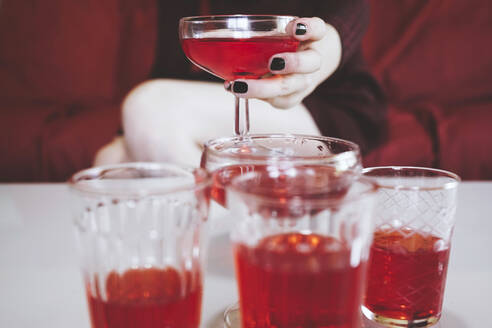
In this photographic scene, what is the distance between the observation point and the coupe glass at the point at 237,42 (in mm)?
714

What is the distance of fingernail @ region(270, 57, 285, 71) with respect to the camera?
779 mm

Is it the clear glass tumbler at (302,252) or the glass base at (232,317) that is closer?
the clear glass tumbler at (302,252)

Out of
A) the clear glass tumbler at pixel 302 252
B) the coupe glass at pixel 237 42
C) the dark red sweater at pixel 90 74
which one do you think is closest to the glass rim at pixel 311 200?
the clear glass tumbler at pixel 302 252

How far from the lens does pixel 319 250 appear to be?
390 mm

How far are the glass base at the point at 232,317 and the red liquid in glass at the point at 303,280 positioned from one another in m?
0.12

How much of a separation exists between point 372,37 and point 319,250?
6.55 ft

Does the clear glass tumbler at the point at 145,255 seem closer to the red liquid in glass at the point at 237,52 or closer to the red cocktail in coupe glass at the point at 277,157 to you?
the red cocktail in coupe glass at the point at 277,157

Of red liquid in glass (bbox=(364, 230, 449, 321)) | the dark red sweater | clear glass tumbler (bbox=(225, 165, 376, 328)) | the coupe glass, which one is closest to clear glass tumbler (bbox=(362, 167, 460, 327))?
red liquid in glass (bbox=(364, 230, 449, 321))

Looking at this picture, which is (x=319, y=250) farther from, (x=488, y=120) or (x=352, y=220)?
(x=488, y=120)

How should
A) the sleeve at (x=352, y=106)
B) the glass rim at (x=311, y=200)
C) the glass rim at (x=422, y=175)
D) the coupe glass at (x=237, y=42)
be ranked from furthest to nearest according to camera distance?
the sleeve at (x=352, y=106)
the coupe glass at (x=237, y=42)
the glass rim at (x=422, y=175)
the glass rim at (x=311, y=200)

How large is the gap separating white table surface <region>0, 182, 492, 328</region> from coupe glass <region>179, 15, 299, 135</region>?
0.24 meters

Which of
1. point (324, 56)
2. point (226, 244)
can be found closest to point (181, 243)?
point (226, 244)

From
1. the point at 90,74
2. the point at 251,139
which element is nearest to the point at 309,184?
the point at 251,139

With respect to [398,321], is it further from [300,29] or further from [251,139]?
[300,29]
